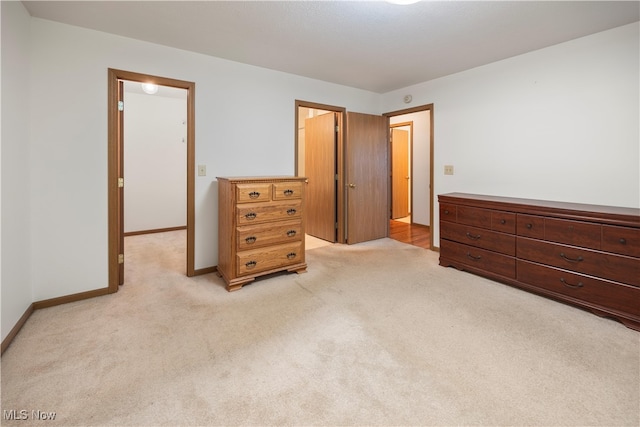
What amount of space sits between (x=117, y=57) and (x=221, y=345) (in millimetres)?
2640

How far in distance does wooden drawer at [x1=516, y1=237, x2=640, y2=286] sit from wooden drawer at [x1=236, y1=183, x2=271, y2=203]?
2425 mm

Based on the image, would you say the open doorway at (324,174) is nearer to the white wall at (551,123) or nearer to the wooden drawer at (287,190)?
the wooden drawer at (287,190)

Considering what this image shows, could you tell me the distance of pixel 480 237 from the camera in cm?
319

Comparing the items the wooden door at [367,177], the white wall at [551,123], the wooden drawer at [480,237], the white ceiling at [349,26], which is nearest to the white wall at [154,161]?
the white ceiling at [349,26]

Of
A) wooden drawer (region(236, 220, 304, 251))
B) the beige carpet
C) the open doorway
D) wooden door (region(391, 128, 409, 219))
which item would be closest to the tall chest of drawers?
wooden drawer (region(236, 220, 304, 251))

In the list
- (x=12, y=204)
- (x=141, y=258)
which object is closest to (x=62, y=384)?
(x=12, y=204)

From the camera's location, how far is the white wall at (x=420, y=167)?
5906mm

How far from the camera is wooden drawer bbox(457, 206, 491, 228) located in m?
3.12

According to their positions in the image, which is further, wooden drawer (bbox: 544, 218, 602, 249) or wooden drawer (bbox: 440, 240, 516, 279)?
wooden drawer (bbox: 440, 240, 516, 279)

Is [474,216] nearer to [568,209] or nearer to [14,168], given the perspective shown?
[568,209]

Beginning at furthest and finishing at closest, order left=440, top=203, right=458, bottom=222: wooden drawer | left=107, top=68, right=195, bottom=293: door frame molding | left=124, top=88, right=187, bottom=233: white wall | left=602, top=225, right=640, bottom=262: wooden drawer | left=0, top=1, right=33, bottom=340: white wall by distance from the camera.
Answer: left=124, top=88, right=187, bottom=233: white wall < left=440, top=203, right=458, bottom=222: wooden drawer < left=107, top=68, right=195, bottom=293: door frame molding < left=602, top=225, right=640, bottom=262: wooden drawer < left=0, top=1, right=33, bottom=340: white wall

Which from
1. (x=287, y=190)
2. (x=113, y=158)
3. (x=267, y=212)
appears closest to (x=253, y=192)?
(x=267, y=212)
